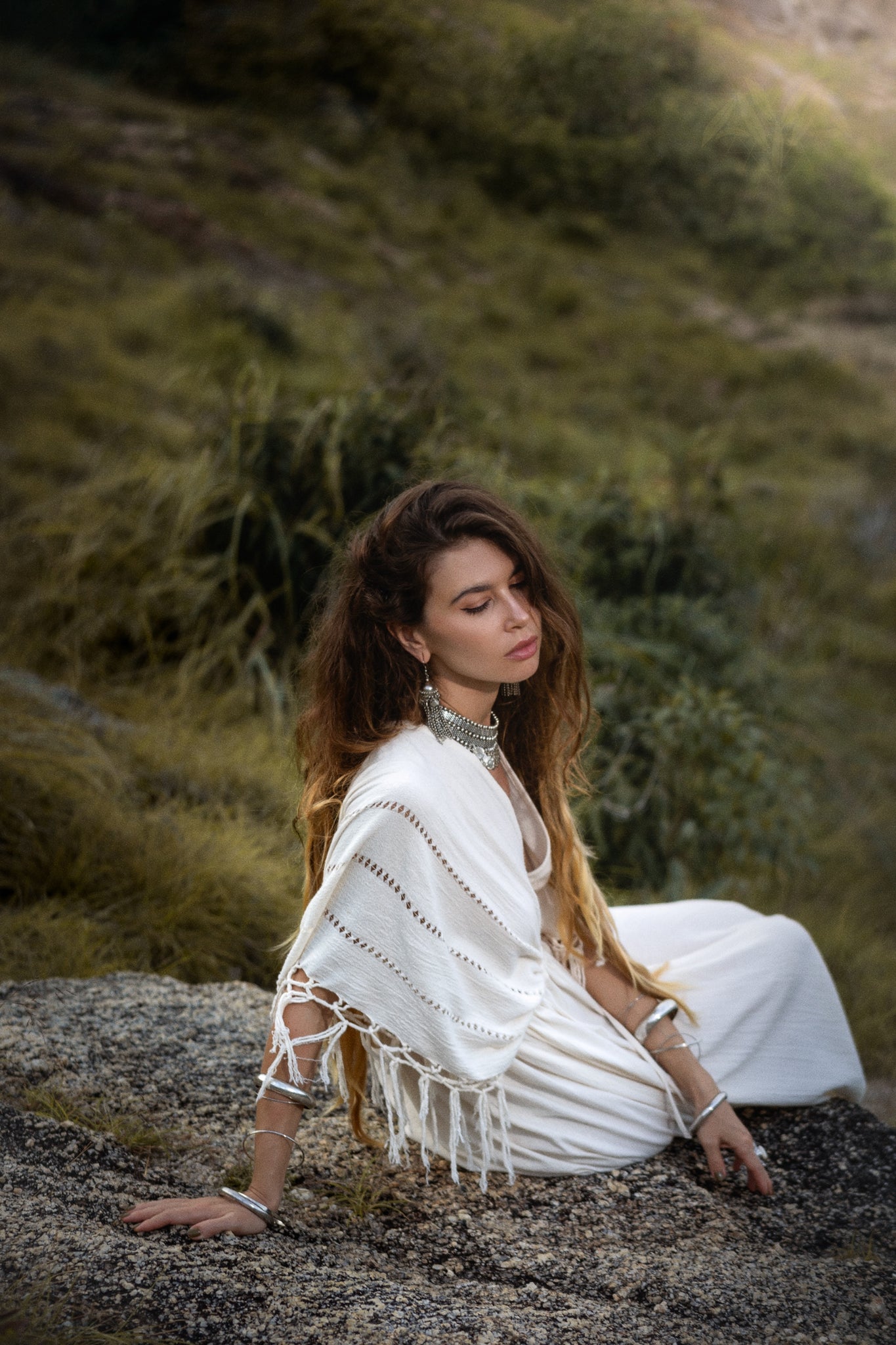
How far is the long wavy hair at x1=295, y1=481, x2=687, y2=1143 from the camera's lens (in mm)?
1656

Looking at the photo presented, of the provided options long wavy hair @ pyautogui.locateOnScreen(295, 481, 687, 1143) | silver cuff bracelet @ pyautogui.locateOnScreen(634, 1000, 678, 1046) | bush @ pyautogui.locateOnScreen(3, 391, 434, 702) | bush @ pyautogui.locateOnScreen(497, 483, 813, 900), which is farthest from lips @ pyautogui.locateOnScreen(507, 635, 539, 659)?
bush @ pyautogui.locateOnScreen(3, 391, 434, 702)

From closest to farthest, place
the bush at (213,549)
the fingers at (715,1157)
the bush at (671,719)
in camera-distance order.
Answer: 1. the fingers at (715,1157)
2. the bush at (671,719)
3. the bush at (213,549)

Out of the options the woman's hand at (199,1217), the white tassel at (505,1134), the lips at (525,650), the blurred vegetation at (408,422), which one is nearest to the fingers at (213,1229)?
the woman's hand at (199,1217)

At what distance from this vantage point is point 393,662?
168 centimetres

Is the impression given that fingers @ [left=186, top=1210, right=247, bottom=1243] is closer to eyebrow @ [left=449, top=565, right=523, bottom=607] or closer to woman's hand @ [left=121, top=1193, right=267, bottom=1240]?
woman's hand @ [left=121, top=1193, right=267, bottom=1240]

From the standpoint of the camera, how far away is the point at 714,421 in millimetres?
8844

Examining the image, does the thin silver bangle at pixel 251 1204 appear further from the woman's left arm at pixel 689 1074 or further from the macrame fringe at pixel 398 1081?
the woman's left arm at pixel 689 1074

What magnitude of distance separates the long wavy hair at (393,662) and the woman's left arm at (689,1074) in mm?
23

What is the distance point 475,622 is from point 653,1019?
0.73 meters

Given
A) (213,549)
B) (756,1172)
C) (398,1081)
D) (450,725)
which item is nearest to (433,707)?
(450,725)

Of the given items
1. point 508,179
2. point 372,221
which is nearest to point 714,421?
point 508,179

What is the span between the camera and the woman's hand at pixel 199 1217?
4.48ft

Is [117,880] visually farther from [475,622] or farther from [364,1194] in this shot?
[475,622]

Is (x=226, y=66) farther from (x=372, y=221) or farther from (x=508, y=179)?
(x=508, y=179)
